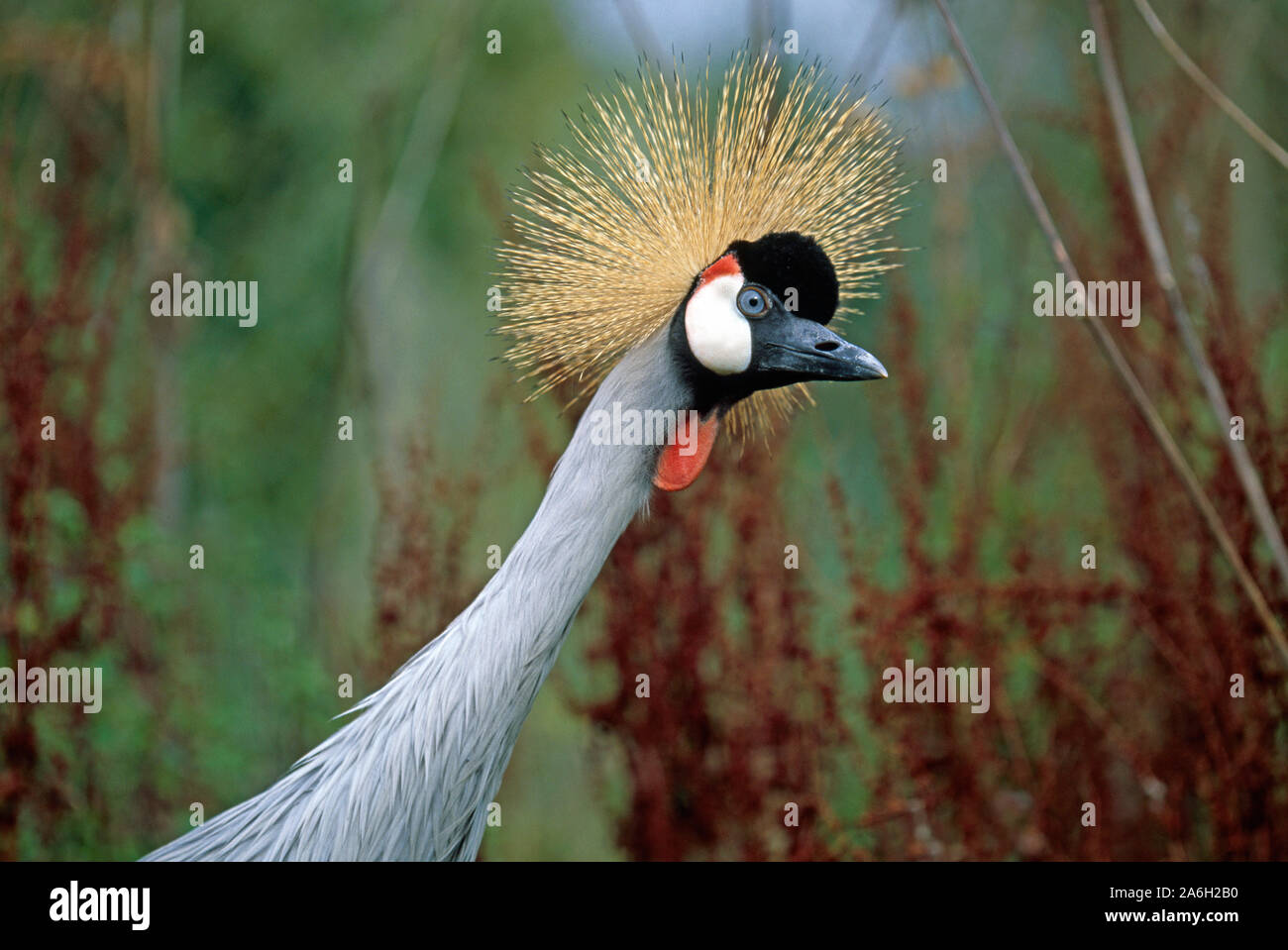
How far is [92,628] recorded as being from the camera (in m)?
2.58

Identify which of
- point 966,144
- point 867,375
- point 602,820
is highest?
point 966,144

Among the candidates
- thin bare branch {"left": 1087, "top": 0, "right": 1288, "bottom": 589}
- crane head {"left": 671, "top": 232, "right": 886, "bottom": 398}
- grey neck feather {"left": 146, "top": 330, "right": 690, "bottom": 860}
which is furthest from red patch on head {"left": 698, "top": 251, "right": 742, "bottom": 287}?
thin bare branch {"left": 1087, "top": 0, "right": 1288, "bottom": 589}

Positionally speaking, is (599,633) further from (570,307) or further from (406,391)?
(406,391)

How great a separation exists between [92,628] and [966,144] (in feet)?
7.82

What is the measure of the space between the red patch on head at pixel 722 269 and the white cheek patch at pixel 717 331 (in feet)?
0.11

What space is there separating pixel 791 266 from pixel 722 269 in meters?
0.10

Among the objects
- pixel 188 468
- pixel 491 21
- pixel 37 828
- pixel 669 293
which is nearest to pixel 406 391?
pixel 188 468

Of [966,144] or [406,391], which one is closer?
[966,144]

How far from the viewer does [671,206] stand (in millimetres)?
1678

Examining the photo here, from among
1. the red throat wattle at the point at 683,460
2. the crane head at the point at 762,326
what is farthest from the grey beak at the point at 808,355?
the red throat wattle at the point at 683,460

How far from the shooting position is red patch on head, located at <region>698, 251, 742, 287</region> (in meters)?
1.57

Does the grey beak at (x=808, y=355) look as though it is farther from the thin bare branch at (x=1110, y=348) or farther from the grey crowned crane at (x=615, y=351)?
the thin bare branch at (x=1110, y=348)

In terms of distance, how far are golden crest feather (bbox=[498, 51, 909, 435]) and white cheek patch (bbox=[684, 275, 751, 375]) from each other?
6cm

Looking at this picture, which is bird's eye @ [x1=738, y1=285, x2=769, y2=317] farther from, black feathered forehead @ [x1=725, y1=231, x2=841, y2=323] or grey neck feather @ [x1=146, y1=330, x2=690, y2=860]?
grey neck feather @ [x1=146, y1=330, x2=690, y2=860]
